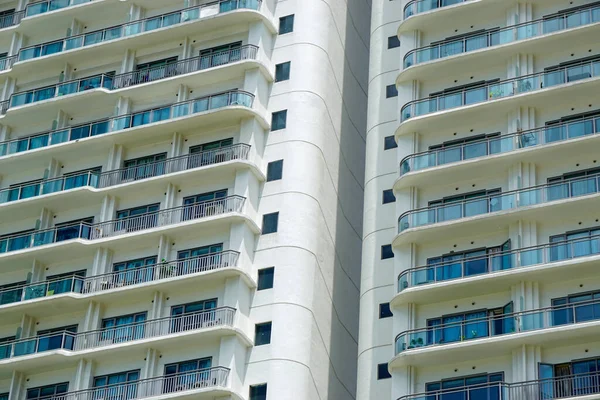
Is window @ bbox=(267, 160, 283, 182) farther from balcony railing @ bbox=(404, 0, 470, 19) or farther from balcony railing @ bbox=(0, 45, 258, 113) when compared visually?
balcony railing @ bbox=(404, 0, 470, 19)

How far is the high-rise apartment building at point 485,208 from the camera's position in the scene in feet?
205

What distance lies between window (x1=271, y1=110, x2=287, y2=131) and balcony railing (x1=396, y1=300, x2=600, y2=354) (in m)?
14.8

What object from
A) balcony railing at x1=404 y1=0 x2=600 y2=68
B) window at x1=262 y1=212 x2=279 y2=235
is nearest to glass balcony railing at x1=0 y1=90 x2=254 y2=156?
window at x1=262 y1=212 x2=279 y2=235

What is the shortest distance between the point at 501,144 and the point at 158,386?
2003 centimetres

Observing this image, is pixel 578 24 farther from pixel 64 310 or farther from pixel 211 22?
pixel 64 310

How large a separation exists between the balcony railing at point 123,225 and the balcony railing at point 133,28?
38.2ft

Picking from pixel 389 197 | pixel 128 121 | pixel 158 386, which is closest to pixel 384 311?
pixel 389 197

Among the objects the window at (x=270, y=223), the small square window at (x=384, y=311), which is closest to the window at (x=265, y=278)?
the window at (x=270, y=223)

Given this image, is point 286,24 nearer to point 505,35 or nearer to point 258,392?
point 505,35

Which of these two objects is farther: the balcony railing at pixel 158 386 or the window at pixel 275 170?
the window at pixel 275 170

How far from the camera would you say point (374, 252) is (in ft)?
235

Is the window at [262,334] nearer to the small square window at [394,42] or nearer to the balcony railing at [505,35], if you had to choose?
the balcony railing at [505,35]

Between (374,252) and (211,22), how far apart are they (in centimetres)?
1616

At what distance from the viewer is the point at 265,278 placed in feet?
230
